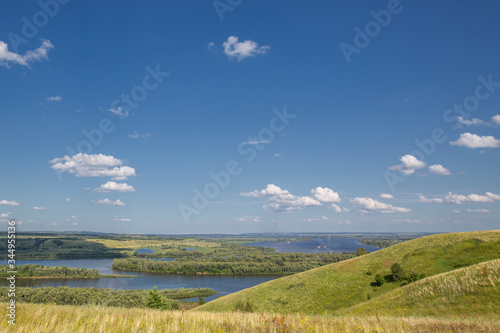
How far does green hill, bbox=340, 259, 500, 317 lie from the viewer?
20.5m

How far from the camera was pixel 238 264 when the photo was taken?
17175 centimetres

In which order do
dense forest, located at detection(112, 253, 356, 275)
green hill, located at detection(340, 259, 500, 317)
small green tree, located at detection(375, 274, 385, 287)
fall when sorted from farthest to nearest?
dense forest, located at detection(112, 253, 356, 275)
small green tree, located at detection(375, 274, 385, 287)
green hill, located at detection(340, 259, 500, 317)

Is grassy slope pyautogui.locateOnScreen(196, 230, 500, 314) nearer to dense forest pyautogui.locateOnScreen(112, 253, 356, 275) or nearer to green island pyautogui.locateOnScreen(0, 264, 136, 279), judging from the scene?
dense forest pyautogui.locateOnScreen(112, 253, 356, 275)

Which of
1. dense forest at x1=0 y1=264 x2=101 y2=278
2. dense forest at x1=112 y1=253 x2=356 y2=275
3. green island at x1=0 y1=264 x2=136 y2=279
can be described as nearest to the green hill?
dense forest at x1=112 y1=253 x2=356 y2=275

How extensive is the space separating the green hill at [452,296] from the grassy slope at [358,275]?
11429 mm

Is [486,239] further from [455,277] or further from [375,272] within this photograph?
[455,277]

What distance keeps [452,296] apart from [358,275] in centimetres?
2534

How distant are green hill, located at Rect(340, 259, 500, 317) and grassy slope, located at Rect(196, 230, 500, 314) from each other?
1143cm

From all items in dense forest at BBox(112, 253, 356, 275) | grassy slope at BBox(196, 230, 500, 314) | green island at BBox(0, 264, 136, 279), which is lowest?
dense forest at BBox(112, 253, 356, 275)

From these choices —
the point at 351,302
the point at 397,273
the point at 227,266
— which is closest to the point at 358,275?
the point at 397,273

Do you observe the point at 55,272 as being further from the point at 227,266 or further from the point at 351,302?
the point at 351,302

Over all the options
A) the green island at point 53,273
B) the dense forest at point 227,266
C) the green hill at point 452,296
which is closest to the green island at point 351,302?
the green hill at point 452,296

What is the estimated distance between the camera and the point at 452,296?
2328 centimetres

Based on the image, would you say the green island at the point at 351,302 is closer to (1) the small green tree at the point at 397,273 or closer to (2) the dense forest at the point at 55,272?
(1) the small green tree at the point at 397,273
